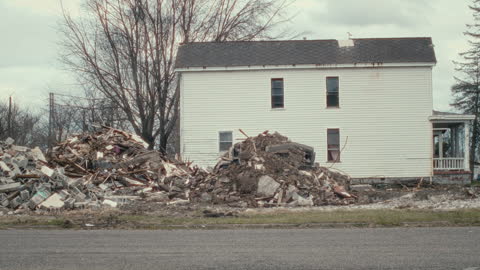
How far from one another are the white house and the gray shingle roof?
0.38 feet

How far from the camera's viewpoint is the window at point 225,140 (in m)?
33.5

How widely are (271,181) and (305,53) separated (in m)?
13.2

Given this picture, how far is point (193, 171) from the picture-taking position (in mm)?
27797

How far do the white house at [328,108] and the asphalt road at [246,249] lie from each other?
1933 centimetres

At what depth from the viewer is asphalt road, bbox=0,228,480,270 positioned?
372 inches

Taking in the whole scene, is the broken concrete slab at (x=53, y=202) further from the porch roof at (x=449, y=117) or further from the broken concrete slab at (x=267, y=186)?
the porch roof at (x=449, y=117)

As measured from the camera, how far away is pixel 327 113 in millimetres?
33562

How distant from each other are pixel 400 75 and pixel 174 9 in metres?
15.4

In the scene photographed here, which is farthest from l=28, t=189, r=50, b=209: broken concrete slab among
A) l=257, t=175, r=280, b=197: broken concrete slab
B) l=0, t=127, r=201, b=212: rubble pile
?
l=257, t=175, r=280, b=197: broken concrete slab

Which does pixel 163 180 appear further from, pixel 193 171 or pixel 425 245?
pixel 425 245

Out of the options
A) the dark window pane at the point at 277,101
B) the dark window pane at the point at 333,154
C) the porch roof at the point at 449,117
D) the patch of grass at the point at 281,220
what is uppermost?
the dark window pane at the point at 277,101

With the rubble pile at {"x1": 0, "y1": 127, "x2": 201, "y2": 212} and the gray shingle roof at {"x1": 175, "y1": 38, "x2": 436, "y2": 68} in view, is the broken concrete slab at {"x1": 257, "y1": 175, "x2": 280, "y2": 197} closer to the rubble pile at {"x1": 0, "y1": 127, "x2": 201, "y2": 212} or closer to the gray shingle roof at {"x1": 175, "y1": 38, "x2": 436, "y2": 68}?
the rubble pile at {"x1": 0, "y1": 127, "x2": 201, "y2": 212}

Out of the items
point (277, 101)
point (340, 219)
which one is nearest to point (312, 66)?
point (277, 101)

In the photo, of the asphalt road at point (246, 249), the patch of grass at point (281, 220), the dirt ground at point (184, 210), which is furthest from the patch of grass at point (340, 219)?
the asphalt road at point (246, 249)
